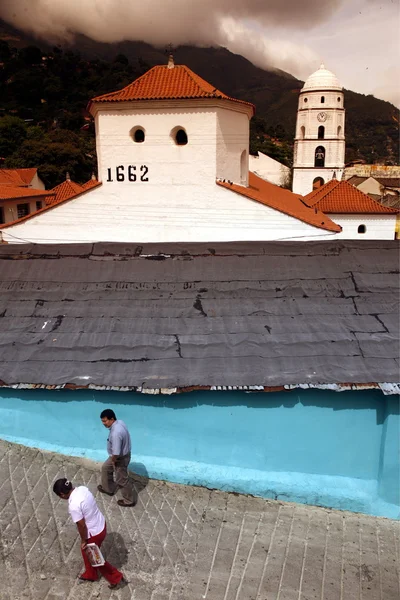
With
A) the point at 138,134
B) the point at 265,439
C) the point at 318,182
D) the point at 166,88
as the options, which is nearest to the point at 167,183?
the point at 138,134

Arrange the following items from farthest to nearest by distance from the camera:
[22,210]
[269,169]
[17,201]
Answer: [269,169], [22,210], [17,201]

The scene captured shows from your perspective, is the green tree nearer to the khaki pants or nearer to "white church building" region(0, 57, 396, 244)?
"white church building" region(0, 57, 396, 244)

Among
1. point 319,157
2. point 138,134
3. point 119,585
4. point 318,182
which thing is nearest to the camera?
point 119,585

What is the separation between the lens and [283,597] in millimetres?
4605

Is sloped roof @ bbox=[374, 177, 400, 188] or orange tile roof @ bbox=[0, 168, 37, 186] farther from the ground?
sloped roof @ bbox=[374, 177, 400, 188]

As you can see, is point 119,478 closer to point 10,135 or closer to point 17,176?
point 17,176

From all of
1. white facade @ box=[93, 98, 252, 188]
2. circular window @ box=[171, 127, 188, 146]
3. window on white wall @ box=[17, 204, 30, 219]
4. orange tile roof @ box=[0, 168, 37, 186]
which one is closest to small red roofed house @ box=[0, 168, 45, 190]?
orange tile roof @ box=[0, 168, 37, 186]

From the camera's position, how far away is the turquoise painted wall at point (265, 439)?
604cm

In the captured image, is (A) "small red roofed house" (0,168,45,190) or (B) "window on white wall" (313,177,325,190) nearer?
(B) "window on white wall" (313,177,325,190)

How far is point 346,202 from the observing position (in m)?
24.4

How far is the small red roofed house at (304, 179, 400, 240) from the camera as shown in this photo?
24.2 m

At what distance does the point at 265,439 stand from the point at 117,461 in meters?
1.88

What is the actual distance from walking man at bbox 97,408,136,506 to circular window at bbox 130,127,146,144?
1040cm

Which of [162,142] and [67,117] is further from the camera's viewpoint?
[67,117]
